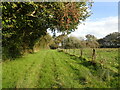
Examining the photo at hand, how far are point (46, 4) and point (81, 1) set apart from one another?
3.44m

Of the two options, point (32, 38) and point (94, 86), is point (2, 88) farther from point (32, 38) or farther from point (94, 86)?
point (32, 38)

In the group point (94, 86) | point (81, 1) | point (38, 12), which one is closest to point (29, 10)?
point (38, 12)

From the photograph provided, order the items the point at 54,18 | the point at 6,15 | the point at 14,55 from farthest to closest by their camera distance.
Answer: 1. the point at 14,55
2. the point at 54,18
3. the point at 6,15

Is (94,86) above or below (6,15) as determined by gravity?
below

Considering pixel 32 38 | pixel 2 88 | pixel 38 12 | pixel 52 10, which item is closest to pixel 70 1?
pixel 52 10

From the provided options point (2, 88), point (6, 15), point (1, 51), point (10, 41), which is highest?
point (6, 15)

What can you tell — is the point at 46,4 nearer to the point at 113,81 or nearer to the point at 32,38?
the point at 113,81

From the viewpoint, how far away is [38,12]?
39.0ft

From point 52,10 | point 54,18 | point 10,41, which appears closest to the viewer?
point 52,10

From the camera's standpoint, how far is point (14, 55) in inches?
720

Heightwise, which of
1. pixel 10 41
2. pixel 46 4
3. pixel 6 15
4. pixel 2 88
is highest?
pixel 46 4

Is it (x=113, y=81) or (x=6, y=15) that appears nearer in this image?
(x=113, y=81)

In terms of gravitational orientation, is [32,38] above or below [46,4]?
below

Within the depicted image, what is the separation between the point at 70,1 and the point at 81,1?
204 cm
